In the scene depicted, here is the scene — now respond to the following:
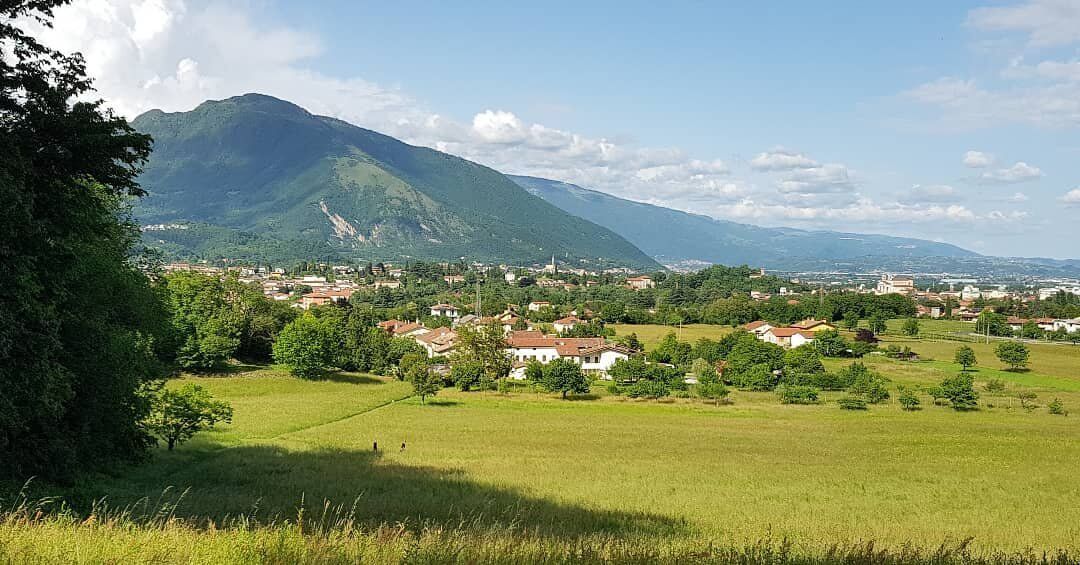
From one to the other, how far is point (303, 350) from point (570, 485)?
4598cm

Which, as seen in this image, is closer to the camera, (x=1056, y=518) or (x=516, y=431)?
(x=1056, y=518)

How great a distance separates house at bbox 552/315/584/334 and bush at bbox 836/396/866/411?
2216 inches

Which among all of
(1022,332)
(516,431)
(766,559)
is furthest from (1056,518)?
(1022,332)

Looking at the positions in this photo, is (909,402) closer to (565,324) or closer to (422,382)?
(422,382)

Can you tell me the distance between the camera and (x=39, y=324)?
47.4 feet

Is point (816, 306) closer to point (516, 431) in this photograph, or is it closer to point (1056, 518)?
point (516, 431)

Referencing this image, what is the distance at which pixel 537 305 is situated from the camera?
15712 centimetres

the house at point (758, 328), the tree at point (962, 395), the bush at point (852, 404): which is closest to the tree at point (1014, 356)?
the tree at point (962, 395)

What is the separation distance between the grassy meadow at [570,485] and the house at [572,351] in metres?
28.2

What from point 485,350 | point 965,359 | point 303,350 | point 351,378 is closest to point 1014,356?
point 965,359

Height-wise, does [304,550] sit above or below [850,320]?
above

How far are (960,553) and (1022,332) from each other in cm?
12844

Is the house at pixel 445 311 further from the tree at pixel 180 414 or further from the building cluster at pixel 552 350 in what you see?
the tree at pixel 180 414

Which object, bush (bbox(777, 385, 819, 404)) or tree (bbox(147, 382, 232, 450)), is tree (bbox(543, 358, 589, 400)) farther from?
tree (bbox(147, 382, 232, 450))
